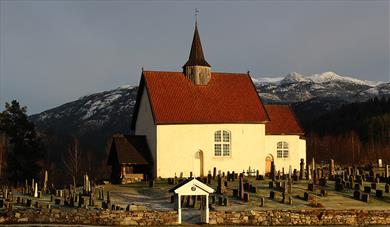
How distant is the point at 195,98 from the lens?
51625mm

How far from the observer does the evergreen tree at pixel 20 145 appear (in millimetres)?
57594

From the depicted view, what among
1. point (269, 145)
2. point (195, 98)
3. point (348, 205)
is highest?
point (195, 98)

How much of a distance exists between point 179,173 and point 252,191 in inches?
485

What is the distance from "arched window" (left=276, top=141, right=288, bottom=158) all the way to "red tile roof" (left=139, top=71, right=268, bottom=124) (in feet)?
12.0

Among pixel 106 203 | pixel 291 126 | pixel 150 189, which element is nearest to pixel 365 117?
pixel 291 126

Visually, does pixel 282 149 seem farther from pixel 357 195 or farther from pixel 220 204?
pixel 220 204

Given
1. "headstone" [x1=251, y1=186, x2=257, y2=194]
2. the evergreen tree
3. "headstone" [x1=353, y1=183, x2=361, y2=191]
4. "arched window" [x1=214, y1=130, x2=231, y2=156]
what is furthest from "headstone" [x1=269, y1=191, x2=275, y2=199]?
the evergreen tree

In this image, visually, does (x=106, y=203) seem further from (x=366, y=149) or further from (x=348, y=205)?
(x=366, y=149)

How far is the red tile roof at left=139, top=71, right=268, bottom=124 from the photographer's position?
4966cm

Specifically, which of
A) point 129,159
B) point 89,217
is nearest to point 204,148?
point 129,159

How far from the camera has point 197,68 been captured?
175 feet

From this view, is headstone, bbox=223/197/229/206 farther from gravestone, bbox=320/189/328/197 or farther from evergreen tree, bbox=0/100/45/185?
evergreen tree, bbox=0/100/45/185

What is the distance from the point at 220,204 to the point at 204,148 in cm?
1667

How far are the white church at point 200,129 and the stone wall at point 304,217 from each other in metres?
18.9
